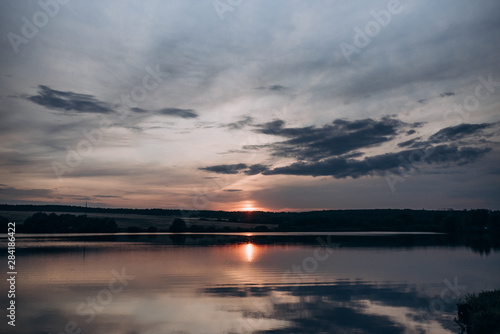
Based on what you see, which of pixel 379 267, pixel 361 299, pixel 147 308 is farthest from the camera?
pixel 379 267

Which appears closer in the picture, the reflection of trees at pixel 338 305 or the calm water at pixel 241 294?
the reflection of trees at pixel 338 305

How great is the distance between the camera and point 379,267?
4328 cm

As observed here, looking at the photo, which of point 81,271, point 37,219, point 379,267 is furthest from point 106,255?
point 37,219

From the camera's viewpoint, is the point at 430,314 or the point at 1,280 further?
the point at 1,280

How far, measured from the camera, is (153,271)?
39781 millimetres

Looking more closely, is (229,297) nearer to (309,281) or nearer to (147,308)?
(147,308)

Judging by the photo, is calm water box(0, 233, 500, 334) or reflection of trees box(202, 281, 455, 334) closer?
reflection of trees box(202, 281, 455, 334)

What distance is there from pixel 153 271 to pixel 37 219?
99617 millimetres

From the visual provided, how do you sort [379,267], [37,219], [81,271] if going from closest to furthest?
[81,271], [379,267], [37,219]

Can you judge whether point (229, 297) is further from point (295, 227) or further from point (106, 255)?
point (295, 227)

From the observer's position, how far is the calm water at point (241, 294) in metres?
21.2

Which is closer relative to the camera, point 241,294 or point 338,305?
point 338,305

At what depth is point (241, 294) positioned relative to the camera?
29.0 meters

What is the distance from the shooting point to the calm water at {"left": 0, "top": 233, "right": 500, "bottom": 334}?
2125cm
